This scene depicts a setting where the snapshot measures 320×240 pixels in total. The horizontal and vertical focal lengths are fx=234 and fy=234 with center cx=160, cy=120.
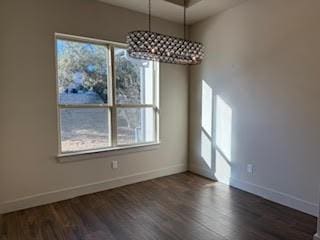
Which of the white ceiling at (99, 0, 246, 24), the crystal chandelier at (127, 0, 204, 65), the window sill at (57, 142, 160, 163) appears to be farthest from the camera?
the white ceiling at (99, 0, 246, 24)

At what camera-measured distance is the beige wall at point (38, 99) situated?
281 centimetres

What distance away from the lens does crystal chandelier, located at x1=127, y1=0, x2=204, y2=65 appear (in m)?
2.29

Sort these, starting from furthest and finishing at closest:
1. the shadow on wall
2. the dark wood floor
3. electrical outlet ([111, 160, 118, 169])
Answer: the shadow on wall
electrical outlet ([111, 160, 118, 169])
the dark wood floor

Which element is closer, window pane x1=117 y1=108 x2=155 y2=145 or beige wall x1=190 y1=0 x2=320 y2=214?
beige wall x1=190 y1=0 x2=320 y2=214

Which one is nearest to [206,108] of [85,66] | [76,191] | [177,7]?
[177,7]

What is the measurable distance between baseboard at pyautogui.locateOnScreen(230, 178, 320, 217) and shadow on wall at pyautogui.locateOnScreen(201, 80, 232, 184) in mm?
275

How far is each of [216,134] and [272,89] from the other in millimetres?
1197

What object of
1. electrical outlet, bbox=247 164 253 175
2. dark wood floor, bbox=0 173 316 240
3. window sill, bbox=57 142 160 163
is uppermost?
window sill, bbox=57 142 160 163

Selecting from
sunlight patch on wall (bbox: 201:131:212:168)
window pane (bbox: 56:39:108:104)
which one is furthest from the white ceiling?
sunlight patch on wall (bbox: 201:131:212:168)

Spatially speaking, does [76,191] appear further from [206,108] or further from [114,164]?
[206,108]

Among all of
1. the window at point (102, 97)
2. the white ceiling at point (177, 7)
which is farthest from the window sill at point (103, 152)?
the white ceiling at point (177, 7)

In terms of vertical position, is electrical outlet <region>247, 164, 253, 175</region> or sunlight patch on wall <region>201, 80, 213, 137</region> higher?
sunlight patch on wall <region>201, 80, 213, 137</region>

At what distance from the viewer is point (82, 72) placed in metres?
3.43

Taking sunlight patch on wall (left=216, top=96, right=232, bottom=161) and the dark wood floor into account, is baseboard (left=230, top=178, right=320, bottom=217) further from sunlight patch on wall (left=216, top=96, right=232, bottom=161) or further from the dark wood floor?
sunlight patch on wall (left=216, top=96, right=232, bottom=161)
